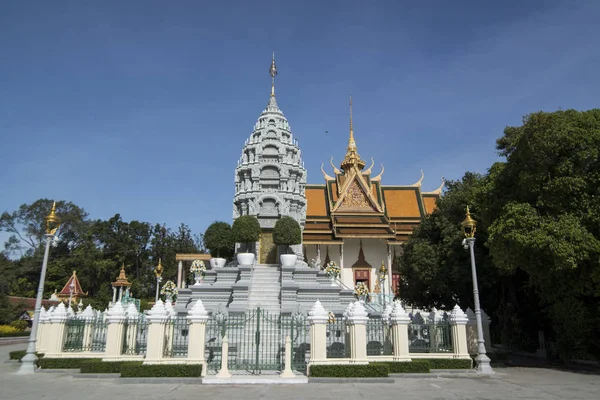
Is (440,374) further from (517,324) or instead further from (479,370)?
(517,324)

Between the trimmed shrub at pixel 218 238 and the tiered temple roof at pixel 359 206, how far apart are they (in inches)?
594

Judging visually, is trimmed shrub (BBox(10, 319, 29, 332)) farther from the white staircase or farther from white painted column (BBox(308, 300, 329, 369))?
white painted column (BBox(308, 300, 329, 369))

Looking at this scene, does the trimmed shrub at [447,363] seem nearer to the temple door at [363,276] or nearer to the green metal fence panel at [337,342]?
the green metal fence panel at [337,342]

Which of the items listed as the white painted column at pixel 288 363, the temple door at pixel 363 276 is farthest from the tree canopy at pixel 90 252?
the white painted column at pixel 288 363

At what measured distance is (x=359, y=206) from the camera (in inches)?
1645

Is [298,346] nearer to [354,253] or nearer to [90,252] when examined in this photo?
[354,253]

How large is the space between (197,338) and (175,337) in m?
2.14

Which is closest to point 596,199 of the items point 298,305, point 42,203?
point 298,305

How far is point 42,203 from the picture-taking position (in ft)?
192

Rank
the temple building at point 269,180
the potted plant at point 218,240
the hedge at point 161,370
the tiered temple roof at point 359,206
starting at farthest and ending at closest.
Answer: the tiered temple roof at point 359,206, the temple building at point 269,180, the potted plant at point 218,240, the hedge at point 161,370

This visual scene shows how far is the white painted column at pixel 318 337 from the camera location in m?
12.5

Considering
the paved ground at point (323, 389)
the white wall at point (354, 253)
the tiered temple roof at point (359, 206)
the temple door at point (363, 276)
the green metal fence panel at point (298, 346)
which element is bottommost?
the paved ground at point (323, 389)

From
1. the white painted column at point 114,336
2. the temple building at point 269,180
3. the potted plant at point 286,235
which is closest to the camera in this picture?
the white painted column at point 114,336

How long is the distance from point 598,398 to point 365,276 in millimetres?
31213
